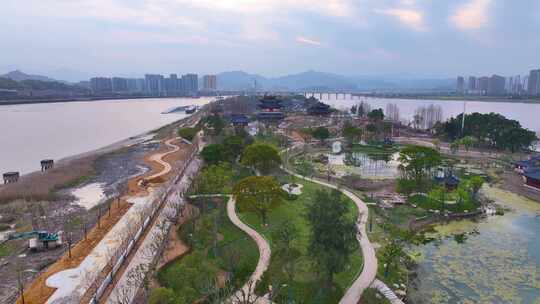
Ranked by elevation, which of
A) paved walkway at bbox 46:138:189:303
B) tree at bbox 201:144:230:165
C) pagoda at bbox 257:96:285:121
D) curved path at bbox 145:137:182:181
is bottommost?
paved walkway at bbox 46:138:189:303

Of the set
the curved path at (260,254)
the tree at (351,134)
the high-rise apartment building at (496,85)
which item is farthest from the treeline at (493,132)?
the high-rise apartment building at (496,85)

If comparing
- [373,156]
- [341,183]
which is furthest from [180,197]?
[373,156]

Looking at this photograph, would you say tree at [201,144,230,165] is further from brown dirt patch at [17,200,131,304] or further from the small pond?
the small pond

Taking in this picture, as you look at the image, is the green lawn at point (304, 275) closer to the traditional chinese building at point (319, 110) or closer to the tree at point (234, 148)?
the tree at point (234, 148)

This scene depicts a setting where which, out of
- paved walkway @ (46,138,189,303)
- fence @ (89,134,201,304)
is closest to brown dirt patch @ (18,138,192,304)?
paved walkway @ (46,138,189,303)

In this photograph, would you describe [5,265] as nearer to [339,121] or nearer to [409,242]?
[409,242]

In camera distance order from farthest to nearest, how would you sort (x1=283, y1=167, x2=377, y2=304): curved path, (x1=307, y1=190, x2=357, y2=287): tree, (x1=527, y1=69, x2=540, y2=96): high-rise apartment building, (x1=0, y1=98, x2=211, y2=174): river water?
(x1=527, y1=69, x2=540, y2=96): high-rise apartment building < (x1=0, y1=98, x2=211, y2=174): river water < (x1=283, y1=167, x2=377, y2=304): curved path < (x1=307, y1=190, x2=357, y2=287): tree
